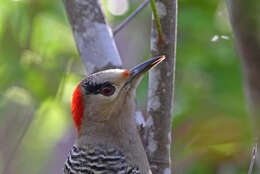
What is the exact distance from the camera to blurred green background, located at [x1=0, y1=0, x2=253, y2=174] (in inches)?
161

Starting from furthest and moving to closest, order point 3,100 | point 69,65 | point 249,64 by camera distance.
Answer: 1. point 69,65
2. point 3,100
3. point 249,64

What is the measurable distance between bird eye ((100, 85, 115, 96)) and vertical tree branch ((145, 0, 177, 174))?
462mm

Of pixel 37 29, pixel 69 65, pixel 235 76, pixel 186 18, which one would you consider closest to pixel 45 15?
pixel 37 29

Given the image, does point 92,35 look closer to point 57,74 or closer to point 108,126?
point 108,126

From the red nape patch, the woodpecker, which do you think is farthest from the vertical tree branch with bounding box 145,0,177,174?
the red nape patch

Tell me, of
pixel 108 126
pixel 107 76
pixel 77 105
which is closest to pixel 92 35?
pixel 107 76

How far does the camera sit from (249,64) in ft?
5.46

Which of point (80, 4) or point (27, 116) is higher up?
point (80, 4)

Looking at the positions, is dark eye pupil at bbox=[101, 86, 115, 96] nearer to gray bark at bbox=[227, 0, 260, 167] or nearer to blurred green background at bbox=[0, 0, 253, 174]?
→ blurred green background at bbox=[0, 0, 253, 174]

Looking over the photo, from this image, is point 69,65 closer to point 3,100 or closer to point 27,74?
point 27,74

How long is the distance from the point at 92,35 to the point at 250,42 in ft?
6.92

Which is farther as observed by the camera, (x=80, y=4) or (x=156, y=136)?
(x=80, y=4)

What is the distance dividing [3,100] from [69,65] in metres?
0.87

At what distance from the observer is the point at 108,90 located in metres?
3.44
